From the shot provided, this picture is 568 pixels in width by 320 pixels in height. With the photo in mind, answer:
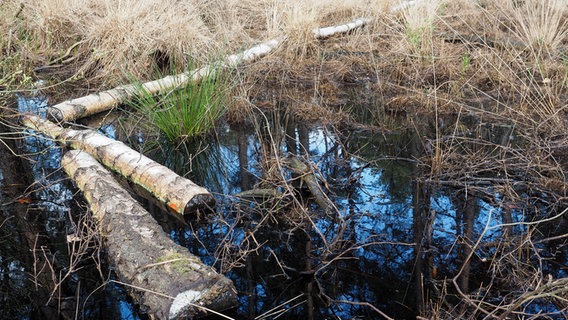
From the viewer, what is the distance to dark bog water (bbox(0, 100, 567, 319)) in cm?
289

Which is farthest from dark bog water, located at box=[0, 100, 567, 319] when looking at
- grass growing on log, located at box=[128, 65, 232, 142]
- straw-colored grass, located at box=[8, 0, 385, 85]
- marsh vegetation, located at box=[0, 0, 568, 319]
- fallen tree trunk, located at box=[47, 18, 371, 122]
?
straw-colored grass, located at box=[8, 0, 385, 85]

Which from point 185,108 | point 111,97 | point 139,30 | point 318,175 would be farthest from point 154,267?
point 139,30

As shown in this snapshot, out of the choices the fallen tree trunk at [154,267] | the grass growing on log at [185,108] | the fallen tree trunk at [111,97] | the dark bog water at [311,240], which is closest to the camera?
the fallen tree trunk at [154,267]

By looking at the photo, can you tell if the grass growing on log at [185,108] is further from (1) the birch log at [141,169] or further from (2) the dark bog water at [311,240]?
(1) the birch log at [141,169]

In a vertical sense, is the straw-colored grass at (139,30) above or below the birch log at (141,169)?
above

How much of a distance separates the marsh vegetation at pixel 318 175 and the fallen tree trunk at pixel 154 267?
0.12 meters

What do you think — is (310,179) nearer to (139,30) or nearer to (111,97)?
(111,97)

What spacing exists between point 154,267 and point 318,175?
1.78 meters

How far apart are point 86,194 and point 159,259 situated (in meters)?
1.23

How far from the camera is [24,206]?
394 centimetres

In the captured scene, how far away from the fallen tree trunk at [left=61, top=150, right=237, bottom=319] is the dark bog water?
0.13 m

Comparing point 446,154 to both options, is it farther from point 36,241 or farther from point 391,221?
point 36,241

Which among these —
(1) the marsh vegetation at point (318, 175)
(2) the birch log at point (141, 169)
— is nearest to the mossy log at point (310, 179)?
(1) the marsh vegetation at point (318, 175)

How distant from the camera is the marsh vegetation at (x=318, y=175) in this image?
A: 295 cm
